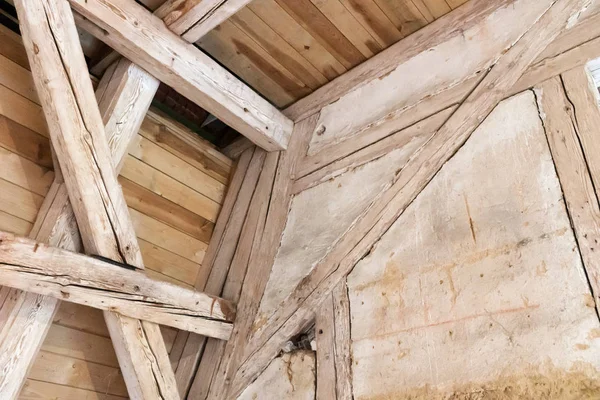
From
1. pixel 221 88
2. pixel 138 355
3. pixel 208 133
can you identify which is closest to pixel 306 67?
pixel 221 88

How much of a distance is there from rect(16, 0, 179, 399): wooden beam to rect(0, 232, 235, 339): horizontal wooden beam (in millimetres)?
59

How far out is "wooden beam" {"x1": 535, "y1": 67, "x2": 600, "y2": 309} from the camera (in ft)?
4.41

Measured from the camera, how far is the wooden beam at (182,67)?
1.80 meters

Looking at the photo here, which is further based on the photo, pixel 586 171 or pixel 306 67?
pixel 306 67

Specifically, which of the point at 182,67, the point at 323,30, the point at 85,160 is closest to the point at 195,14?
the point at 182,67

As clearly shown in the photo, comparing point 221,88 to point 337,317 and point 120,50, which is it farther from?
point 337,317

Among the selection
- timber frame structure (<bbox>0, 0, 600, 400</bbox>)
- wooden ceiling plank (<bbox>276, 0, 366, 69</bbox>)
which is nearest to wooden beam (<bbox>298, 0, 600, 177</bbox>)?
timber frame structure (<bbox>0, 0, 600, 400</bbox>)

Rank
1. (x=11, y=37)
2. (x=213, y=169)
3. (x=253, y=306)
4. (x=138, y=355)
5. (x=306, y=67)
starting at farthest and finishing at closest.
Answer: (x=213, y=169) < (x=306, y=67) < (x=253, y=306) < (x=11, y=37) < (x=138, y=355)

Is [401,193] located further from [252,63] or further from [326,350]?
[252,63]

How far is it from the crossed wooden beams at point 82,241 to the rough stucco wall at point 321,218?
36 cm

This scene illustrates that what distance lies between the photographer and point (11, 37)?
1884mm

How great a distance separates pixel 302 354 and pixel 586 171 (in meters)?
1.12

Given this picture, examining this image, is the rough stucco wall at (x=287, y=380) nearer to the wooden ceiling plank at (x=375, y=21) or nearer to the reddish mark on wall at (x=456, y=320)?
the reddish mark on wall at (x=456, y=320)

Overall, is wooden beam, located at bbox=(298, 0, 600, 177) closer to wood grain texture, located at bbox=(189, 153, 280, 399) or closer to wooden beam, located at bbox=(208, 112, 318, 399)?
wooden beam, located at bbox=(208, 112, 318, 399)
